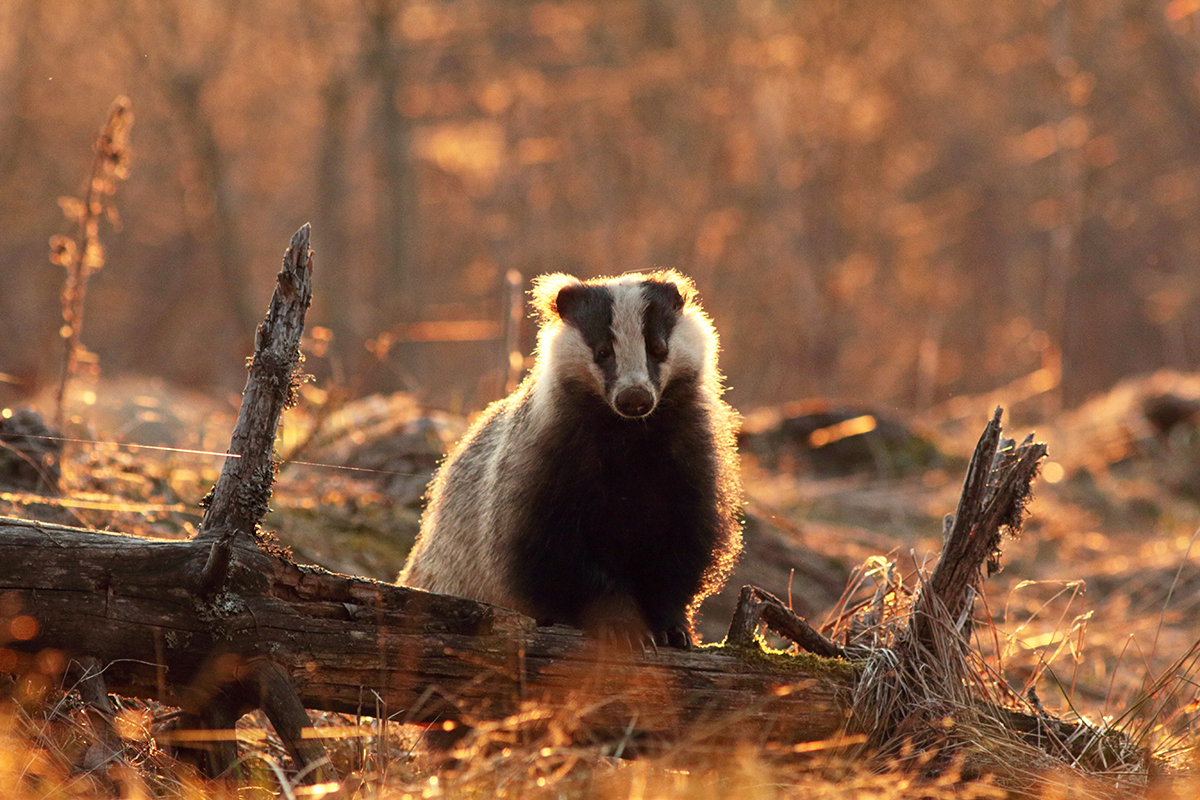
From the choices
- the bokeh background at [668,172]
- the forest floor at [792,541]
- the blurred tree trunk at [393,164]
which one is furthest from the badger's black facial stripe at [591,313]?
the blurred tree trunk at [393,164]

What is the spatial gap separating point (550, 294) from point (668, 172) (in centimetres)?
1344

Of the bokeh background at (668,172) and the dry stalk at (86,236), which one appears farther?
the bokeh background at (668,172)

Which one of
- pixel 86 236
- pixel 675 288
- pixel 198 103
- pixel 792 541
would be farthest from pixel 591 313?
pixel 198 103

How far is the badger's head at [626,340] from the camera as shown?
144 inches

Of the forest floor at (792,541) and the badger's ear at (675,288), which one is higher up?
the badger's ear at (675,288)

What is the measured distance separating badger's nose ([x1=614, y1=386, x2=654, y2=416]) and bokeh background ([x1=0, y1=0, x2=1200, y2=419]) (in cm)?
1160

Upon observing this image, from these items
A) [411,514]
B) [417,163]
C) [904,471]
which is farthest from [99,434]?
[417,163]

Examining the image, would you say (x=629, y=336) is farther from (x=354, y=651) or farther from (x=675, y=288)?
(x=354, y=651)

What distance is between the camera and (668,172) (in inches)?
679

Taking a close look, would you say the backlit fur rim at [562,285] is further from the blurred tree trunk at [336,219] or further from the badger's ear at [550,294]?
the blurred tree trunk at [336,219]

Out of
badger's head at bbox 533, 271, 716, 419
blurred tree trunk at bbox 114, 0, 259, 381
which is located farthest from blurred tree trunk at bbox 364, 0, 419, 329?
badger's head at bbox 533, 271, 716, 419

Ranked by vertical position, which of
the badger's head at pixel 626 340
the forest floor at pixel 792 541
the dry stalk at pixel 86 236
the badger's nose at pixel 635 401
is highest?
the dry stalk at pixel 86 236

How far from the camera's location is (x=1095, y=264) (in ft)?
57.6

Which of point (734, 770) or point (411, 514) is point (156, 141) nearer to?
point (411, 514)
